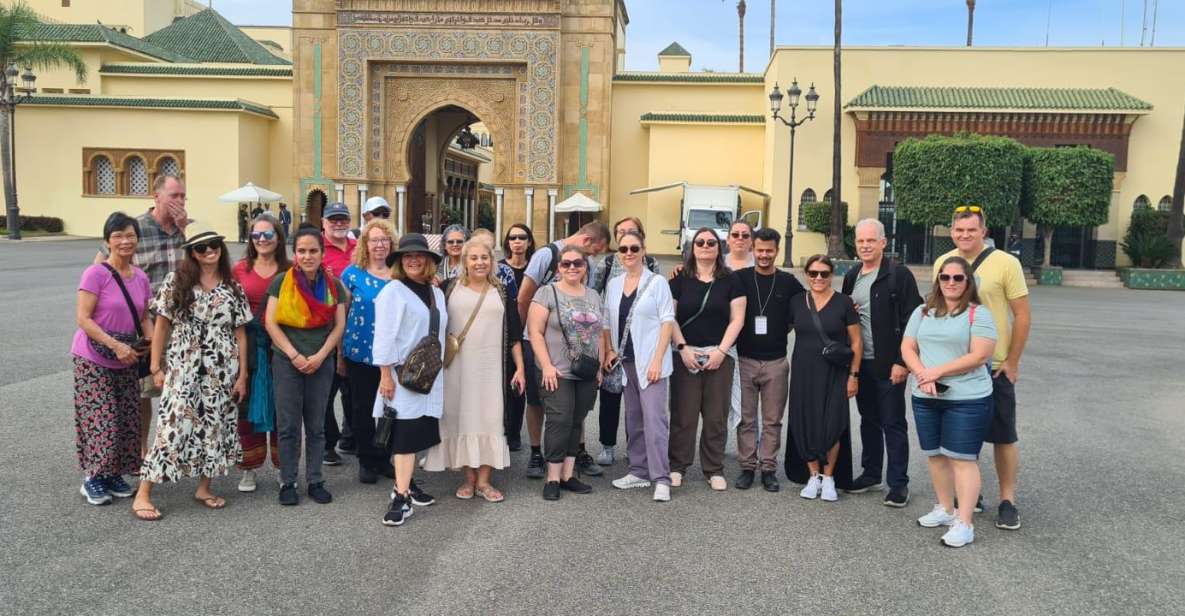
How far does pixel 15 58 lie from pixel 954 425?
35277mm

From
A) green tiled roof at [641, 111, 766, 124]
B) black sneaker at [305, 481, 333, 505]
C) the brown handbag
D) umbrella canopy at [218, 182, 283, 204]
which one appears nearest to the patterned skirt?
black sneaker at [305, 481, 333, 505]

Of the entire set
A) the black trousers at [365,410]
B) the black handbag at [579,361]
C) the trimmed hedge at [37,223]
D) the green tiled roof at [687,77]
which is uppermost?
the green tiled roof at [687,77]

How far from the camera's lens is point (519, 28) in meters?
31.9

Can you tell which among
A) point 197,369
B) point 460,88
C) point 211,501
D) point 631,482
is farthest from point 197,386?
point 460,88

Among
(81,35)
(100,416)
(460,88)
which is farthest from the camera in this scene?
(81,35)

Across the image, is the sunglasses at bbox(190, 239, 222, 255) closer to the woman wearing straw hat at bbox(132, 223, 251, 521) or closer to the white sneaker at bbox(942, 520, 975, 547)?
the woman wearing straw hat at bbox(132, 223, 251, 521)

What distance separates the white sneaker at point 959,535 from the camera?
5.04 m

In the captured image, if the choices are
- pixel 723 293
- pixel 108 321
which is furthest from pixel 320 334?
pixel 723 293

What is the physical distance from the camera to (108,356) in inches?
216

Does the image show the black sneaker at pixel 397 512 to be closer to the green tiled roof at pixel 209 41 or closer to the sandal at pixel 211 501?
the sandal at pixel 211 501

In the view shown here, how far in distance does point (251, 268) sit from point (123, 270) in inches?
28.5

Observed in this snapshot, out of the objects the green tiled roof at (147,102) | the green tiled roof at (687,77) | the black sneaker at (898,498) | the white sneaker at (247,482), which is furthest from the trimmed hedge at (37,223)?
the black sneaker at (898,498)

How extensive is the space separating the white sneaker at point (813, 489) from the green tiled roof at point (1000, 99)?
970 inches

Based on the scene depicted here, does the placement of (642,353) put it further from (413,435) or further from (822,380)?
(413,435)
